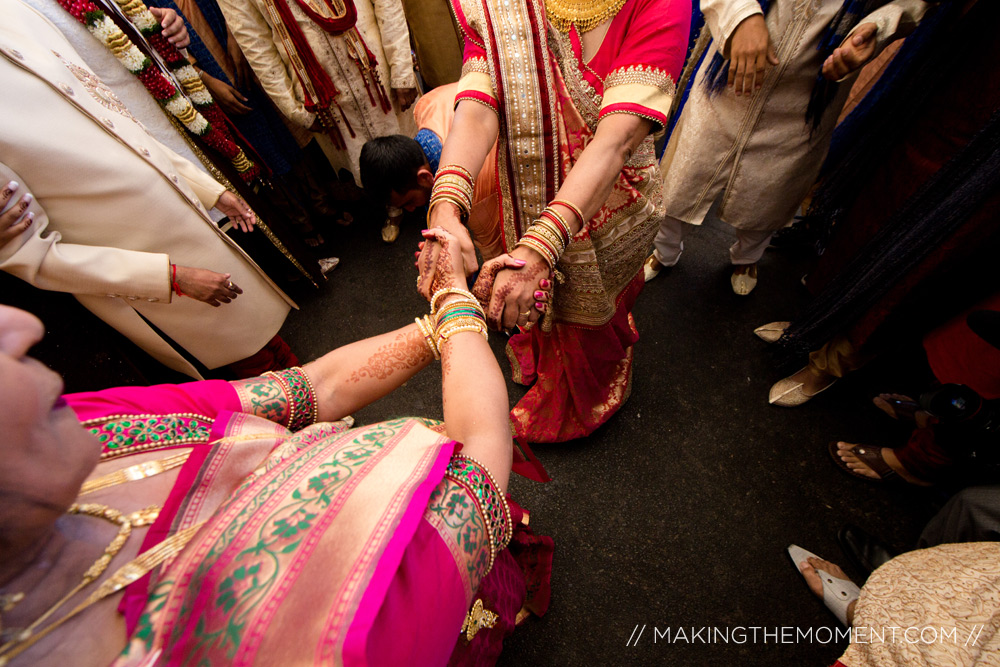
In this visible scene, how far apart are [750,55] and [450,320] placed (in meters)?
1.56

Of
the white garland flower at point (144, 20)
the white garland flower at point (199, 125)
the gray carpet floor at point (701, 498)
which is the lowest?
the gray carpet floor at point (701, 498)

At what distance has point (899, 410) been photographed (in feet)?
5.38

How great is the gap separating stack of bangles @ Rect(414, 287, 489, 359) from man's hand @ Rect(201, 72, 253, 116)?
81.7 inches

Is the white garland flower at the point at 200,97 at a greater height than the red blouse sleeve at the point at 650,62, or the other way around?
the red blouse sleeve at the point at 650,62

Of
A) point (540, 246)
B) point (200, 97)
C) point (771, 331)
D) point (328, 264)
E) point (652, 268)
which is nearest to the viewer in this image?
point (540, 246)

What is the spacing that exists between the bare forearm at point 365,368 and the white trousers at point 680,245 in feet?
5.12

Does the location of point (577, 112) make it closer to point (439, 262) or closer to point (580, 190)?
point (580, 190)

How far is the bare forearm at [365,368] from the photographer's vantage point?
87cm

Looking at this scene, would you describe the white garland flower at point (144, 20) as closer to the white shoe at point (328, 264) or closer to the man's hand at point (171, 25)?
the man's hand at point (171, 25)

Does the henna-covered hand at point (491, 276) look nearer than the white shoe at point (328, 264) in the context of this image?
Yes

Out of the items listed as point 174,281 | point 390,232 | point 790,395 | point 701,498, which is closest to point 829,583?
point 701,498

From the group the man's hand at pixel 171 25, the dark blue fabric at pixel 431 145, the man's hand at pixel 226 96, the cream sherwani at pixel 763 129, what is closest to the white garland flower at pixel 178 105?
the man's hand at pixel 171 25

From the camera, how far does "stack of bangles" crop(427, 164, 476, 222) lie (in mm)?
1005

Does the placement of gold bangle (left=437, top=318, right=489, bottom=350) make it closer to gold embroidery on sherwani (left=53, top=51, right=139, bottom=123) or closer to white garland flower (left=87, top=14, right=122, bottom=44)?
gold embroidery on sherwani (left=53, top=51, right=139, bottom=123)
